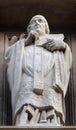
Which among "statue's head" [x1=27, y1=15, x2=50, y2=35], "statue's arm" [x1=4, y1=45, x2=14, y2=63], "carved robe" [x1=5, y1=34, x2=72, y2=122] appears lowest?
"carved robe" [x1=5, y1=34, x2=72, y2=122]

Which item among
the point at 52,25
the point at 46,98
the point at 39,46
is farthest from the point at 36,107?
the point at 52,25

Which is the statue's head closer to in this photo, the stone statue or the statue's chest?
the stone statue

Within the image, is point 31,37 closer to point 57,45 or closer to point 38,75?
point 57,45

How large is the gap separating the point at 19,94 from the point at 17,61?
1.52 ft

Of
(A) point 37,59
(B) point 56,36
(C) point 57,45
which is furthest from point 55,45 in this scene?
(A) point 37,59

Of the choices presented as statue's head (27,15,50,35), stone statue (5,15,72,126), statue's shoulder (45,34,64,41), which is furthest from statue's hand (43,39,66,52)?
statue's head (27,15,50,35)

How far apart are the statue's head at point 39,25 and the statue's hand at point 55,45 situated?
21 centimetres

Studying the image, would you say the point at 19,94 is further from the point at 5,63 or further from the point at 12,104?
the point at 5,63

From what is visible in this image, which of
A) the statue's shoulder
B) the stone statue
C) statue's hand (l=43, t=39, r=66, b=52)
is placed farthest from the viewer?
the statue's shoulder

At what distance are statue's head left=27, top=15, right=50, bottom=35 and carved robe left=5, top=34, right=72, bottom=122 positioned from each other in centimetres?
25

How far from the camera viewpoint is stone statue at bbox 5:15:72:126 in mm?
10125

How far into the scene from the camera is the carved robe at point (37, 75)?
10.2 meters

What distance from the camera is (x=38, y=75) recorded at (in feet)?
34.1

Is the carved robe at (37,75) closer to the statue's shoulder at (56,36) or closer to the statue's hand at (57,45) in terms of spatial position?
the statue's hand at (57,45)
